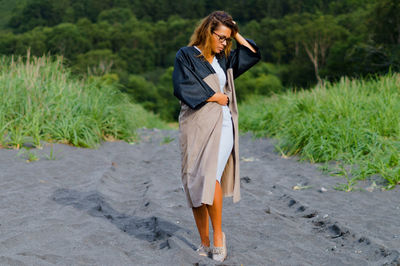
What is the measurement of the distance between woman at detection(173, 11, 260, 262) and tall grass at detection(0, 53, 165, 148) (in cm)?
409

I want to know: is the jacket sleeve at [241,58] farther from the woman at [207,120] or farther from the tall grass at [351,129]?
the tall grass at [351,129]

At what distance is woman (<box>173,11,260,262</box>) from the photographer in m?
2.54

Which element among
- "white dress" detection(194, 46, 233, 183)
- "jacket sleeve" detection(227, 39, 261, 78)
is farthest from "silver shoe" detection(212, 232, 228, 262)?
"jacket sleeve" detection(227, 39, 261, 78)

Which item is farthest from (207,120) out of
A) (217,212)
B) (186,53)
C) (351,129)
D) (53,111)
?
(53,111)

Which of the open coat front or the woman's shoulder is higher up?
the woman's shoulder

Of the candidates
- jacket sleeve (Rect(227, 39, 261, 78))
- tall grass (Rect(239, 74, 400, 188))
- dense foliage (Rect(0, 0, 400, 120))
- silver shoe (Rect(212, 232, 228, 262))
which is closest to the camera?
silver shoe (Rect(212, 232, 228, 262))

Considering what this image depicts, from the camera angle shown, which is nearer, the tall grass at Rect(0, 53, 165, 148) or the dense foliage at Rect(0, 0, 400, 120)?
the tall grass at Rect(0, 53, 165, 148)

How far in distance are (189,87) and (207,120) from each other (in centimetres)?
23

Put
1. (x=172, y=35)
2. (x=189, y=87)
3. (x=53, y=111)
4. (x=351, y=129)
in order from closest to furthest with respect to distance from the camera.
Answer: (x=189, y=87), (x=351, y=129), (x=53, y=111), (x=172, y=35)

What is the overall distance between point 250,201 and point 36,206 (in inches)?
77.7

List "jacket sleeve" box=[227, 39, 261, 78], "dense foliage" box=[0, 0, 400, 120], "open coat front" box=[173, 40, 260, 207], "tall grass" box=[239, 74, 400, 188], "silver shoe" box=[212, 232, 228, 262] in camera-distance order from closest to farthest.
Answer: "open coat front" box=[173, 40, 260, 207] → "silver shoe" box=[212, 232, 228, 262] → "jacket sleeve" box=[227, 39, 261, 78] → "tall grass" box=[239, 74, 400, 188] → "dense foliage" box=[0, 0, 400, 120]

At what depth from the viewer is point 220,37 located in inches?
102

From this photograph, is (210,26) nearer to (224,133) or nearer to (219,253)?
(224,133)

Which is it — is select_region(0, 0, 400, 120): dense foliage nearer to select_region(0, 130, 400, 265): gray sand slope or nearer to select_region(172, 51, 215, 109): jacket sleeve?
select_region(0, 130, 400, 265): gray sand slope
